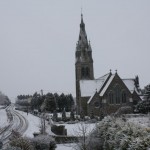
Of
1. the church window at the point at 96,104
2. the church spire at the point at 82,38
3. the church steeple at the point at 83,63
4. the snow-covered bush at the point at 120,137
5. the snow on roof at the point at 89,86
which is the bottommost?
the snow-covered bush at the point at 120,137

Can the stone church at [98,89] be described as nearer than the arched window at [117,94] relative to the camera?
Yes

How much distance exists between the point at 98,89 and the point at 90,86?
83.9 inches

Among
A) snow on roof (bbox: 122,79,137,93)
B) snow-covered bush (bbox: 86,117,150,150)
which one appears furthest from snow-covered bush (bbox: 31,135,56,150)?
snow on roof (bbox: 122,79,137,93)

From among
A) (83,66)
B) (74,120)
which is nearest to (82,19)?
(83,66)

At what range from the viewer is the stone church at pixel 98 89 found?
71750mm

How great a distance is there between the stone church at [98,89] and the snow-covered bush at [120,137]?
4347 cm

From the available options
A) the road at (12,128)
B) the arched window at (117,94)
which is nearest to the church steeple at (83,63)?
the arched window at (117,94)

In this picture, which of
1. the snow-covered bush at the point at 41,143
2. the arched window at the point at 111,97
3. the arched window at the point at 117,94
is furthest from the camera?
the arched window at the point at 117,94

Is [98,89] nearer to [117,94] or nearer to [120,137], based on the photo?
[117,94]

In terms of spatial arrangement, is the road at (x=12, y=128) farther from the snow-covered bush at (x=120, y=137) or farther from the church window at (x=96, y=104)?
the church window at (x=96, y=104)

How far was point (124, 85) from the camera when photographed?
72.8 metres

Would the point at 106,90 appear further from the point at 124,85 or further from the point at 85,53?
the point at 85,53

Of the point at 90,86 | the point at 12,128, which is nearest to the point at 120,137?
the point at 12,128

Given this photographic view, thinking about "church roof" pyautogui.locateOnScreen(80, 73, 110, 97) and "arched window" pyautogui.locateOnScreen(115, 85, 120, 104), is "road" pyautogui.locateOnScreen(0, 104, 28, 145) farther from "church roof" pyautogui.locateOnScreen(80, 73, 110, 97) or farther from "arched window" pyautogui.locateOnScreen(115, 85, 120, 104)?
"arched window" pyautogui.locateOnScreen(115, 85, 120, 104)
